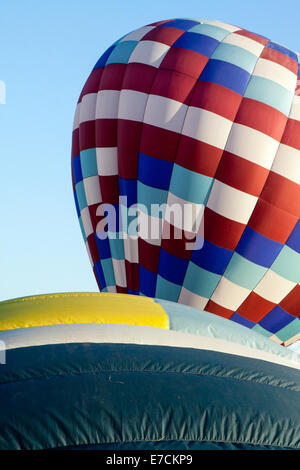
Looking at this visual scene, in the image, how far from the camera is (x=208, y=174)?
709 centimetres

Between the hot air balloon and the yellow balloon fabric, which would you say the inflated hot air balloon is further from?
the hot air balloon

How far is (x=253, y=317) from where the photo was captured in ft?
24.5

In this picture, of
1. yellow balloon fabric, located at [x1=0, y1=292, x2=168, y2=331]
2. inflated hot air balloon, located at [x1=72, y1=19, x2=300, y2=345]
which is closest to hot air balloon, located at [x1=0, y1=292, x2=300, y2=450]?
yellow balloon fabric, located at [x1=0, y1=292, x2=168, y2=331]

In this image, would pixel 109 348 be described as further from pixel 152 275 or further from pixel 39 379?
pixel 152 275

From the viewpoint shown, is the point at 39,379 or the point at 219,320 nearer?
the point at 39,379

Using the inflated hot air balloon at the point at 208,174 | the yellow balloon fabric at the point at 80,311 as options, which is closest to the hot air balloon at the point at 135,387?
the yellow balloon fabric at the point at 80,311

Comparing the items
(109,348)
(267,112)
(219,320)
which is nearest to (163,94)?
(267,112)

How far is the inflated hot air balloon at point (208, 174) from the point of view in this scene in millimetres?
7043

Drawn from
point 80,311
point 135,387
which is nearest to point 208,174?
point 80,311

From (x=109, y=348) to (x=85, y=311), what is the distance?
546 mm

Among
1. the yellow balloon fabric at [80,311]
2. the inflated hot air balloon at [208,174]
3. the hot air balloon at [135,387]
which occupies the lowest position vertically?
the hot air balloon at [135,387]

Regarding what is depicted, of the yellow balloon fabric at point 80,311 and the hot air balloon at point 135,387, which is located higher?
the yellow balloon fabric at point 80,311

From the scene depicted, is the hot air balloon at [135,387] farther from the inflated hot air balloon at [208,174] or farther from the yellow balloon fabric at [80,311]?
the inflated hot air balloon at [208,174]

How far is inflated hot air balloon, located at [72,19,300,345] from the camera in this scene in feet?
23.1
